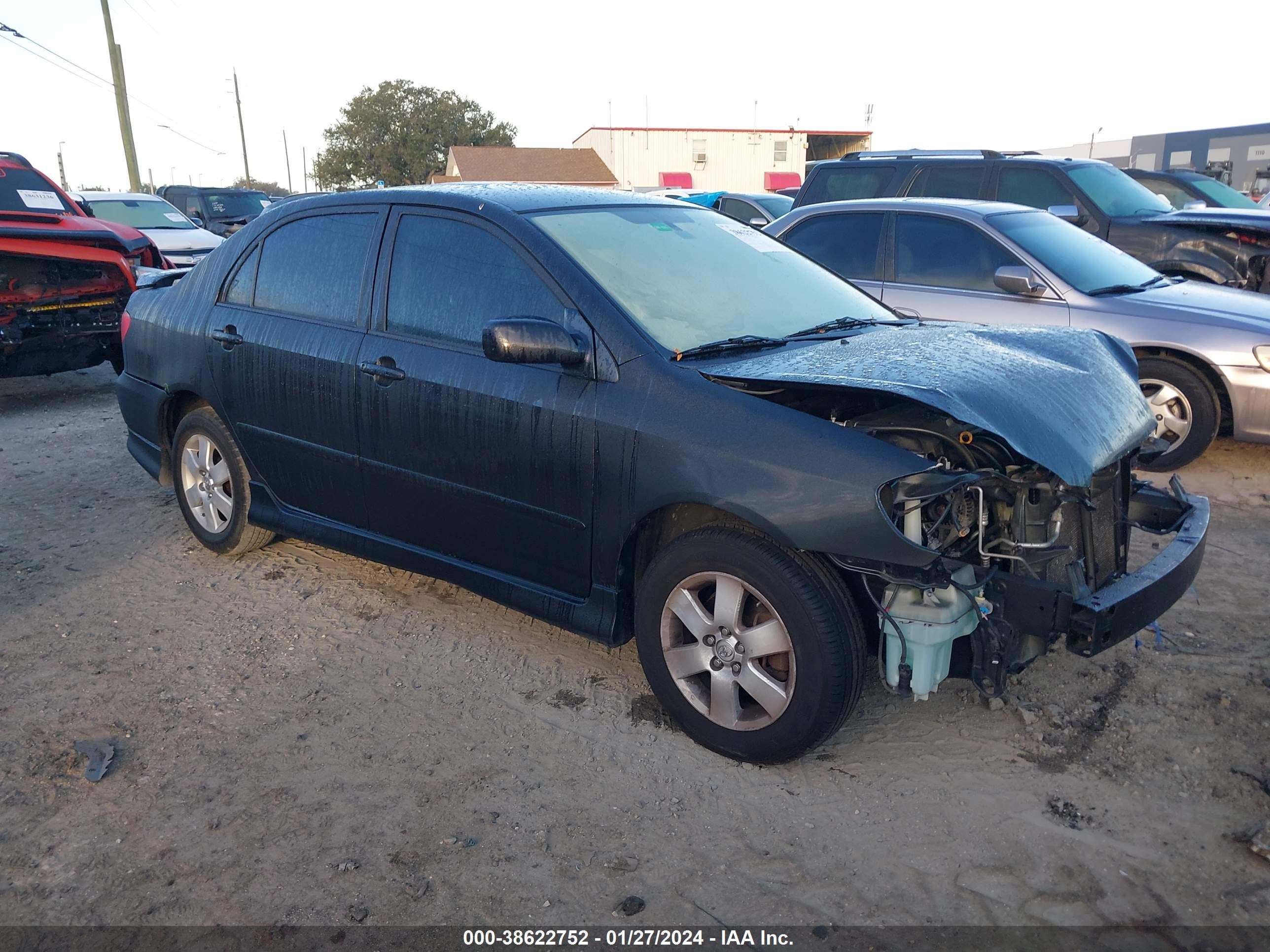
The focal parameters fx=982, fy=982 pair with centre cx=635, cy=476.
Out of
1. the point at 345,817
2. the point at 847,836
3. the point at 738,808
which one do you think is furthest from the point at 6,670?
the point at 847,836

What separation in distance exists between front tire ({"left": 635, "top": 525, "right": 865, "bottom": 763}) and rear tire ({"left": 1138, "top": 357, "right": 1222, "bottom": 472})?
4.04 m

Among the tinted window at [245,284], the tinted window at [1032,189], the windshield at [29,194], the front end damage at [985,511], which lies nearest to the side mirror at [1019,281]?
the tinted window at [1032,189]

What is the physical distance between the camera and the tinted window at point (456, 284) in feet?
11.5

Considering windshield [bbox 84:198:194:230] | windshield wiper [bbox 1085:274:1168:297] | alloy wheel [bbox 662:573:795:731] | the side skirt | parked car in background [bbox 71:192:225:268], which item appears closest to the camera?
alloy wheel [bbox 662:573:795:731]

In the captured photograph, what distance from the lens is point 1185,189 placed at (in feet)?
40.5

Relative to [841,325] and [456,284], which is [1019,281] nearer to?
[841,325]

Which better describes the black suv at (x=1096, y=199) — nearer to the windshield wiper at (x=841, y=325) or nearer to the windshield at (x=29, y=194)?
the windshield wiper at (x=841, y=325)

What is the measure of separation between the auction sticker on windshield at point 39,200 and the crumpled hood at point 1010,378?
26.4ft

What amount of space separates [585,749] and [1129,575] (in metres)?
1.85

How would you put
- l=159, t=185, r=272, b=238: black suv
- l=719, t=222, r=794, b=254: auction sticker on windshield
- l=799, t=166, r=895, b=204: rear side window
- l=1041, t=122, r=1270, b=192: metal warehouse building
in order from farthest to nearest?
l=1041, t=122, r=1270, b=192: metal warehouse building < l=159, t=185, r=272, b=238: black suv < l=799, t=166, r=895, b=204: rear side window < l=719, t=222, r=794, b=254: auction sticker on windshield

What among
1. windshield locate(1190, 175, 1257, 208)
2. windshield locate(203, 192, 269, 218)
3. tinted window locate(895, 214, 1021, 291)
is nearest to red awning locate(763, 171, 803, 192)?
windshield locate(203, 192, 269, 218)

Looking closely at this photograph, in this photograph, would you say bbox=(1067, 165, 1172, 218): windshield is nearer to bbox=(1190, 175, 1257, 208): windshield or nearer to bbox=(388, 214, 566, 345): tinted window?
bbox=(1190, 175, 1257, 208): windshield

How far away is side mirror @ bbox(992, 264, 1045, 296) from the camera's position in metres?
5.99

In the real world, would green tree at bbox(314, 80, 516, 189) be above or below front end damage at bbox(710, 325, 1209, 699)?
above
